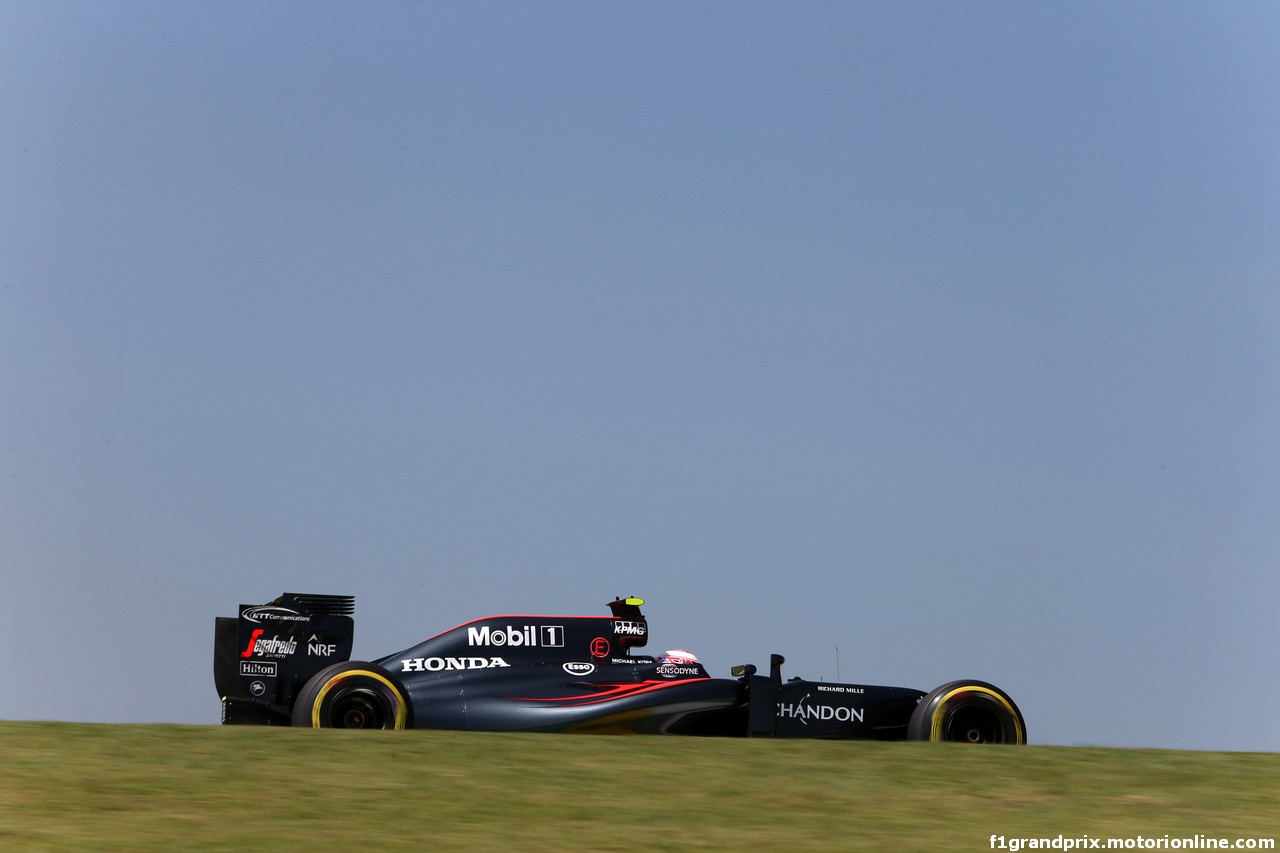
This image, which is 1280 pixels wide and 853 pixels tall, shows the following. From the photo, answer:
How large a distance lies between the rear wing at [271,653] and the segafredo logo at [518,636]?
1246 mm

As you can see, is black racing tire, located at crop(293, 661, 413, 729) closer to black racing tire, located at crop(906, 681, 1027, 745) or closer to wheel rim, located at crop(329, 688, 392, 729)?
wheel rim, located at crop(329, 688, 392, 729)

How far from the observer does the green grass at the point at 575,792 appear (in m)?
7.40

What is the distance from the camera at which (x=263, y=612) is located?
45.9ft

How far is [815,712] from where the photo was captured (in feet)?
46.0

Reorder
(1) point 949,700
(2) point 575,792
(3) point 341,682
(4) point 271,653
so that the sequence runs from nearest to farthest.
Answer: (2) point 575,792 → (3) point 341,682 → (1) point 949,700 → (4) point 271,653

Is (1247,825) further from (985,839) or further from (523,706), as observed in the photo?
(523,706)

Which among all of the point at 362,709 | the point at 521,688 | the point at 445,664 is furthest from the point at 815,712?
the point at 362,709

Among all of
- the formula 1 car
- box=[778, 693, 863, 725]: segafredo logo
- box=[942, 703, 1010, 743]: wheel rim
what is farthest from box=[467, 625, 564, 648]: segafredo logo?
box=[942, 703, 1010, 743]: wheel rim

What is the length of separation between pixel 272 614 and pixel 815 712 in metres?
5.25

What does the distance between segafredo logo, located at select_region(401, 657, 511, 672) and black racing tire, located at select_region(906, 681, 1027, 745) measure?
4124 mm

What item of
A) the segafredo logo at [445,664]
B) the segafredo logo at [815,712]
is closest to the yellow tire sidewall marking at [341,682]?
the segafredo logo at [445,664]

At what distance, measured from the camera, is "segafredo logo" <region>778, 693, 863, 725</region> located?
14.0 m

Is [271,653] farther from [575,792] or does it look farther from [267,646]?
[575,792]

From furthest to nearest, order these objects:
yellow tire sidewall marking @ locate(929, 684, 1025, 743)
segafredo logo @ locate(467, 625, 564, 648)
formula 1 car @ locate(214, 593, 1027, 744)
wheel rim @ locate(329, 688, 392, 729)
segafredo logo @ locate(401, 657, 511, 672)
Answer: segafredo logo @ locate(467, 625, 564, 648) < segafredo logo @ locate(401, 657, 511, 672) < formula 1 car @ locate(214, 593, 1027, 744) < yellow tire sidewall marking @ locate(929, 684, 1025, 743) < wheel rim @ locate(329, 688, 392, 729)
